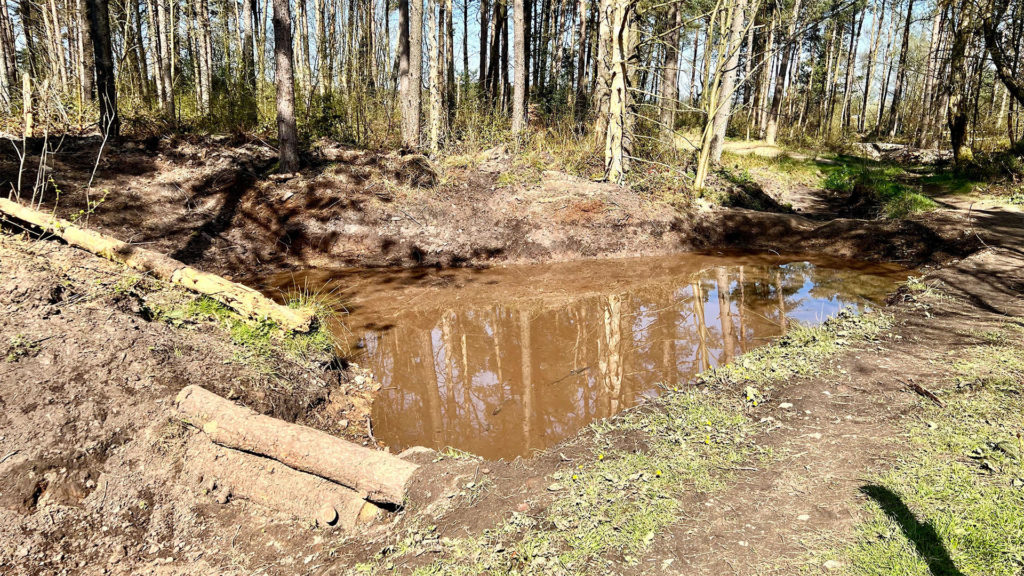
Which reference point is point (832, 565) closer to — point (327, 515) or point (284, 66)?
point (327, 515)

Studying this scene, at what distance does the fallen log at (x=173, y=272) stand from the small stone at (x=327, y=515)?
1.99 meters

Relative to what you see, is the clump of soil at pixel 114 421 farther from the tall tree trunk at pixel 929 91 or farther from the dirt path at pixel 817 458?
the tall tree trunk at pixel 929 91

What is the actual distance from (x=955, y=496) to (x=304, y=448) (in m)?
3.36

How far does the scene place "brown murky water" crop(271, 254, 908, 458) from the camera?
3.99 m

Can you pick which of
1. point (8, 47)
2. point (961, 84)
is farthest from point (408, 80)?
point (8, 47)

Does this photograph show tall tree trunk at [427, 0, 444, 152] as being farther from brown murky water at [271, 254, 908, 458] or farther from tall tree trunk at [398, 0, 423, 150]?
brown murky water at [271, 254, 908, 458]

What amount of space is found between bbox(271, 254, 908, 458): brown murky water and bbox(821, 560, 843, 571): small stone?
176 centimetres

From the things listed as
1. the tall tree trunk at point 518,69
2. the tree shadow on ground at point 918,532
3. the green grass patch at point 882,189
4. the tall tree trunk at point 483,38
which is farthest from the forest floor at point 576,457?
the tall tree trunk at point 483,38

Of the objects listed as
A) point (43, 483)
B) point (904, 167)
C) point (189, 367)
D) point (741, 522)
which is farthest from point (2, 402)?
point (904, 167)

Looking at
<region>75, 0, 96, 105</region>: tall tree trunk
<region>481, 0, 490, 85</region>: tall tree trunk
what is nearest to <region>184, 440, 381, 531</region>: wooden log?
<region>75, 0, 96, 105</region>: tall tree trunk

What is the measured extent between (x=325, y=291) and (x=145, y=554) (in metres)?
4.62

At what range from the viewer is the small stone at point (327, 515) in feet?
8.77

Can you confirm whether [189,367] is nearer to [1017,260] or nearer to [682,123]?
[1017,260]

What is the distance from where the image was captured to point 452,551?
7.69 feet
